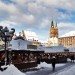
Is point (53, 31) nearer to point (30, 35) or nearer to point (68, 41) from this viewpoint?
point (68, 41)

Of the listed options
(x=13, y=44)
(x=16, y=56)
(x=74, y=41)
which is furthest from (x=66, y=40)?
(x=16, y=56)

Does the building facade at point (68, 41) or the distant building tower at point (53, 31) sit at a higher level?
the distant building tower at point (53, 31)

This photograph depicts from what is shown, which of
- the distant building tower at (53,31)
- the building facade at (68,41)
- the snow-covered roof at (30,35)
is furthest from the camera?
the distant building tower at (53,31)

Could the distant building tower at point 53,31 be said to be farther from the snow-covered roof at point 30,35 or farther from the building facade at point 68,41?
the snow-covered roof at point 30,35

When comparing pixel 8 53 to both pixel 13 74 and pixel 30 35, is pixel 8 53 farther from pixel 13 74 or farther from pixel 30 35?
pixel 30 35

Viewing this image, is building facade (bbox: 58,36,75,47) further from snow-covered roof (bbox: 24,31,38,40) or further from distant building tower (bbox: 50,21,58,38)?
snow-covered roof (bbox: 24,31,38,40)

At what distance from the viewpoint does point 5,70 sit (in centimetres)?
2012

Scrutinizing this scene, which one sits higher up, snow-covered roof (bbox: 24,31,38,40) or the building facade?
snow-covered roof (bbox: 24,31,38,40)

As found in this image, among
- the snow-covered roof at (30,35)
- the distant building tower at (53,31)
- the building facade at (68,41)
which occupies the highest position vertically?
the distant building tower at (53,31)

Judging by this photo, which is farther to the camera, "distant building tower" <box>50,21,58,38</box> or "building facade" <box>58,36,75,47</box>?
"distant building tower" <box>50,21,58,38</box>

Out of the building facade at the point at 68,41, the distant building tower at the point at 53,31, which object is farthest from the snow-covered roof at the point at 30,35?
the distant building tower at the point at 53,31

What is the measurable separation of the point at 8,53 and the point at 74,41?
13157 centimetres

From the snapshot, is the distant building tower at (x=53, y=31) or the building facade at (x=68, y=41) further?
the distant building tower at (x=53, y=31)

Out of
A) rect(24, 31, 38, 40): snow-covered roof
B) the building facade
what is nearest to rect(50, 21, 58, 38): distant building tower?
the building facade
